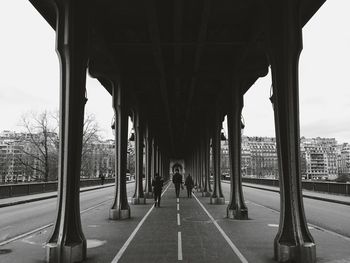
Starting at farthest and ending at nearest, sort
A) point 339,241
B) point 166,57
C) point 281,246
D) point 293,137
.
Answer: point 166,57 → point 339,241 → point 293,137 → point 281,246

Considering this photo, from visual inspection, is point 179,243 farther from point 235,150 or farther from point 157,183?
point 157,183

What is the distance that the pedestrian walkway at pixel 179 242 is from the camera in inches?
330

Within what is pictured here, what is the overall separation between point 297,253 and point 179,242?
360cm

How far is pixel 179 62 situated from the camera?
16.5m

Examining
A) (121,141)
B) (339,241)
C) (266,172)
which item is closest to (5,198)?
(121,141)

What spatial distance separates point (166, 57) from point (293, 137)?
9.16 metres

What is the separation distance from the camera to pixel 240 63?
594 inches

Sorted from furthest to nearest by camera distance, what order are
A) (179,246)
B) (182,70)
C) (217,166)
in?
(217,166) < (182,70) < (179,246)

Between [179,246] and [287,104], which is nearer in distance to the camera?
[287,104]

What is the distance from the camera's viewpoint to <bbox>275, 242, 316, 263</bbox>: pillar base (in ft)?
25.2

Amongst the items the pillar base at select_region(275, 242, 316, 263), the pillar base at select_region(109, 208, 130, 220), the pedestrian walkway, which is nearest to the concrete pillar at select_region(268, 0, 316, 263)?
the pillar base at select_region(275, 242, 316, 263)

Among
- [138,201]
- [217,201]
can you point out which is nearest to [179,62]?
[217,201]

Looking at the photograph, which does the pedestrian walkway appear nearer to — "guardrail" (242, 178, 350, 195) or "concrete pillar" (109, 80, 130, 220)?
"concrete pillar" (109, 80, 130, 220)

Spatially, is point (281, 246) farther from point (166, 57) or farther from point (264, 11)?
point (166, 57)
